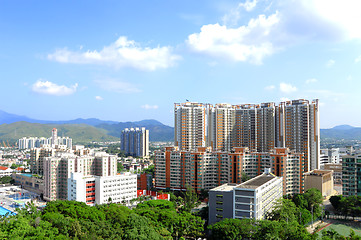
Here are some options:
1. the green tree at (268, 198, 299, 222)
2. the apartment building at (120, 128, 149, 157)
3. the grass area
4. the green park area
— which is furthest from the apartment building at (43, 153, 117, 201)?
the apartment building at (120, 128, 149, 157)

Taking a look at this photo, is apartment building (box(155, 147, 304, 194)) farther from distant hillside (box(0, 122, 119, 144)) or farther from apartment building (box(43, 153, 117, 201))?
distant hillside (box(0, 122, 119, 144))

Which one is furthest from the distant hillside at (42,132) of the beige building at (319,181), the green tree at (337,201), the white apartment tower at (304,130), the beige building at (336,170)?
the green tree at (337,201)

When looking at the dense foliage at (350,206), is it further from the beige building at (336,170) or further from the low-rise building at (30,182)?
the low-rise building at (30,182)

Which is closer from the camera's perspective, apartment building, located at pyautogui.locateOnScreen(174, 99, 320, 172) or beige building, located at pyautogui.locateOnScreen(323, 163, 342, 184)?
apartment building, located at pyautogui.locateOnScreen(174, 99, 320, 172)

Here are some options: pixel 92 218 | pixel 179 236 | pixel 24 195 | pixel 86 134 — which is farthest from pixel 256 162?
pixel 86 134

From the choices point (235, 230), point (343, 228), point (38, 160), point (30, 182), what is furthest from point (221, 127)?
point (38, 160)

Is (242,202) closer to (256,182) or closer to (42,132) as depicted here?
(256,182)
